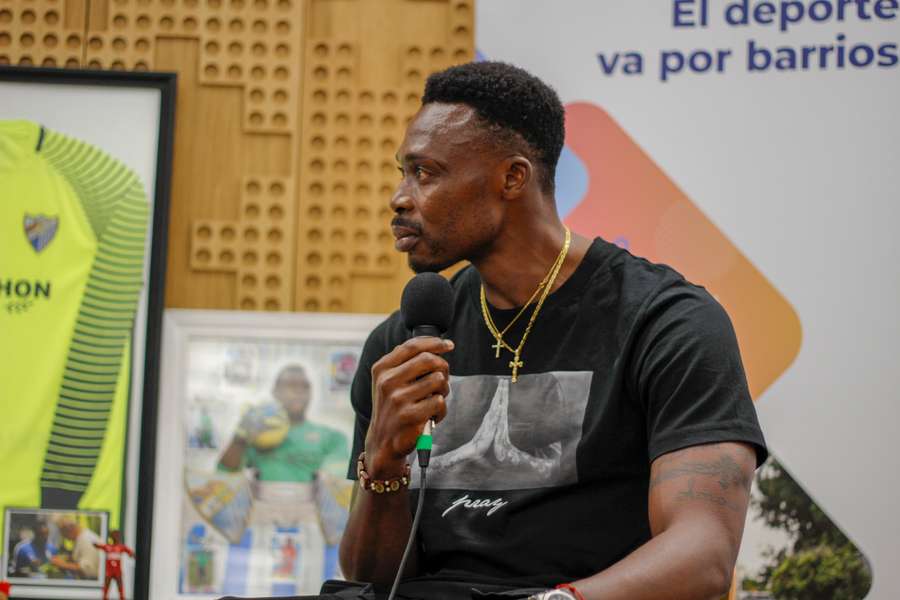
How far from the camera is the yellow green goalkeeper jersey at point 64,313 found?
3.48 m

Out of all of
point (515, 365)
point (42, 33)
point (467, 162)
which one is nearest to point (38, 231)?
point (42, 33)

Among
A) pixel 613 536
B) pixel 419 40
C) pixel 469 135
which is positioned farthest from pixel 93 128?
pixel 613 536

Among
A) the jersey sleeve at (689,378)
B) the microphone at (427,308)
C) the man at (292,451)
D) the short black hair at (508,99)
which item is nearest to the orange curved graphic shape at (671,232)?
the man at (292,451)

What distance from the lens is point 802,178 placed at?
3.51 metres

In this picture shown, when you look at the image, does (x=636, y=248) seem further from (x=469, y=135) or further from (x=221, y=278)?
(x=469, y=135)

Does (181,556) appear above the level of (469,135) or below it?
below

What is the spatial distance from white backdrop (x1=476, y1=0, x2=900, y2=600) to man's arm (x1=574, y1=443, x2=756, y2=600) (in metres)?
2.04

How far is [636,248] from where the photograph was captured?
355 centimetres

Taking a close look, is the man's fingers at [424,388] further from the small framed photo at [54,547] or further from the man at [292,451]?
the small framed photo at [54,547]

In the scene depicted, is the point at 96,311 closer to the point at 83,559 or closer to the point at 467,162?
the point at 83,559

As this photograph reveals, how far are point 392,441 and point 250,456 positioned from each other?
2.05m

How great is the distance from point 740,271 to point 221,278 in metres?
1.76

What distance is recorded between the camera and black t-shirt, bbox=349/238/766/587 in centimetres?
156

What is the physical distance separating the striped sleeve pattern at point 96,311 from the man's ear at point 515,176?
206 centimetres
